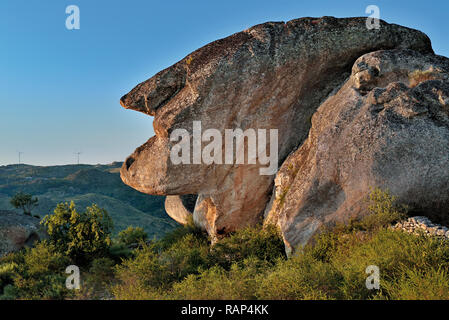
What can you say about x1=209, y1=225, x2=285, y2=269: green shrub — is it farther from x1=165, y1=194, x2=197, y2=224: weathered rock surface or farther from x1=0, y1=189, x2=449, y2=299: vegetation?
x1=165, y1=194, x2=197, y2=224: weathered rock surface

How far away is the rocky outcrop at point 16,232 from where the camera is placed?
1564cm

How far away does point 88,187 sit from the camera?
9400 cm

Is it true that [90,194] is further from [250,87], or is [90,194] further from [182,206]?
[250,87]

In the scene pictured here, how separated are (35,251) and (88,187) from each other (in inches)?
3384

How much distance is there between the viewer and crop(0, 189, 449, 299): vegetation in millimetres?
6832

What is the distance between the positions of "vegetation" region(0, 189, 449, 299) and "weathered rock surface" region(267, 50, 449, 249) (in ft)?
2.00

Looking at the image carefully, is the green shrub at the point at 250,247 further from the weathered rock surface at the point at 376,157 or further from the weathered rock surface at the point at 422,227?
the weathered rock surface at the point at 422,227

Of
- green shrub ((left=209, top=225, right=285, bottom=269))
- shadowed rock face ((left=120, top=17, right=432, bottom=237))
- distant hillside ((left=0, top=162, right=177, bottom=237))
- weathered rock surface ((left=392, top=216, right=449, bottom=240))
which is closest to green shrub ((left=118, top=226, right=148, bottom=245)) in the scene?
shadowed rock face ((left=120, top=17, right=432, bottom=237))

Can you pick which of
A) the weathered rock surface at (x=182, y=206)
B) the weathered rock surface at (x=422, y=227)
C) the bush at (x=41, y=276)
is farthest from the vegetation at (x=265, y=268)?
the weathered rock surface at (x=182, y=206)

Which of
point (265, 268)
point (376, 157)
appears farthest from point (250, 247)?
point (376, 157)

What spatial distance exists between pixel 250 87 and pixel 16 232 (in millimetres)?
12374

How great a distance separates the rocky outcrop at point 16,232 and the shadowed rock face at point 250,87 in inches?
235

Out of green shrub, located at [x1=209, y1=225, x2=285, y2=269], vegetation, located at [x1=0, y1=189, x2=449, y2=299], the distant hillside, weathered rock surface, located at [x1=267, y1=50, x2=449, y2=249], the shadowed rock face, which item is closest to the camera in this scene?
vegetation, located at [x1=0, y1=189, x2=449, y2=299]
